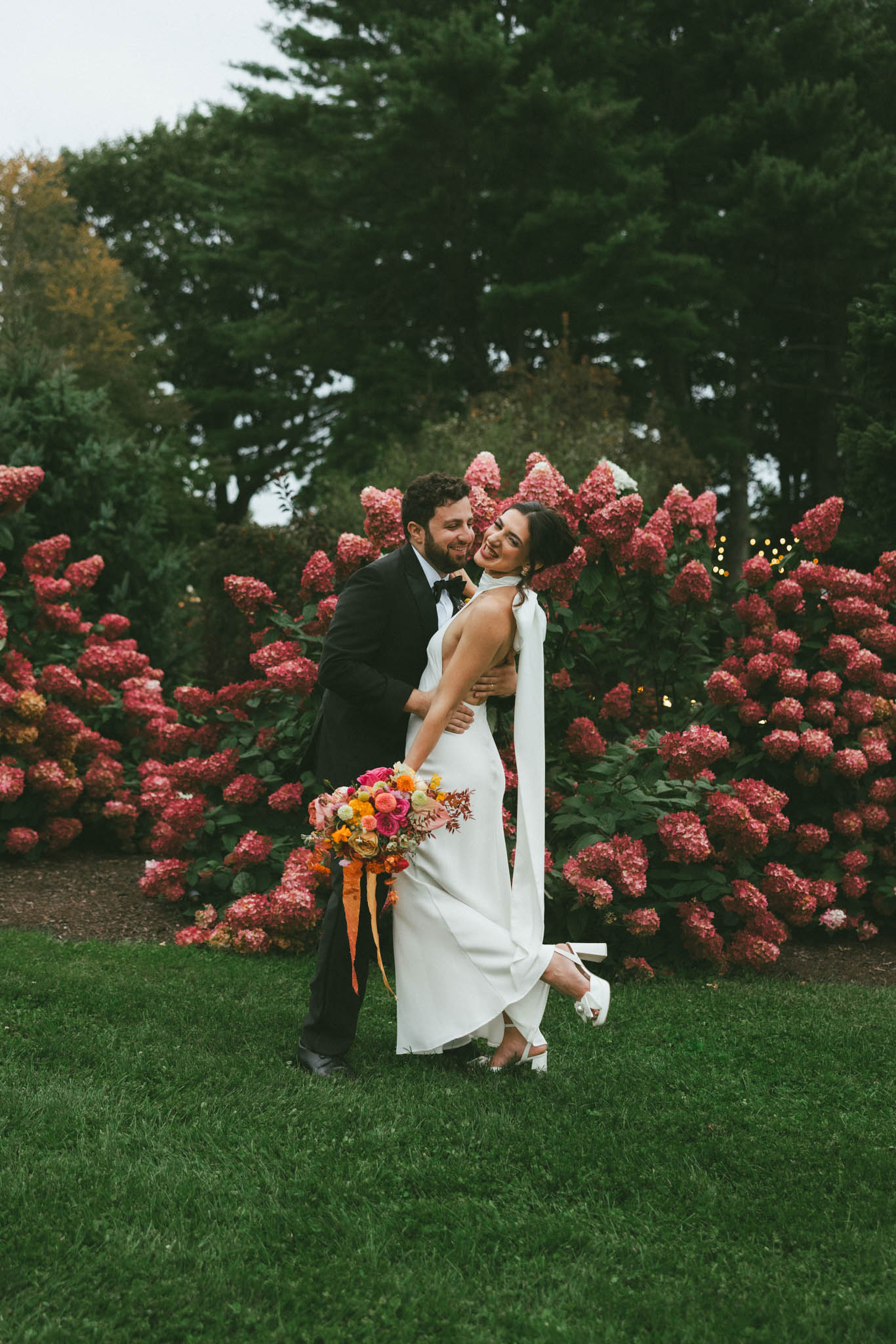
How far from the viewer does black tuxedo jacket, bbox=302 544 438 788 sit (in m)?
3.82

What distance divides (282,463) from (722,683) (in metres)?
20.2

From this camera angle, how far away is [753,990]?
5.18 m

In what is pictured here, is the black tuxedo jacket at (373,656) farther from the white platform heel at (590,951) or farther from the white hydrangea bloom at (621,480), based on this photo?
the white hydrangea bloom at (621,480)

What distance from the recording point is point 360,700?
150 inches

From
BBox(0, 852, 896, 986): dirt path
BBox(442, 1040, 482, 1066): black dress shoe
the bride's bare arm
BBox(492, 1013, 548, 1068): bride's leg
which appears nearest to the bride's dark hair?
the bride's bare arm

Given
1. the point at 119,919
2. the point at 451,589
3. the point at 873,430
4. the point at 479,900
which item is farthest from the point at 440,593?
the point at 873,430

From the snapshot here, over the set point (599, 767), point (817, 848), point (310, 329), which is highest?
point (310, 329)

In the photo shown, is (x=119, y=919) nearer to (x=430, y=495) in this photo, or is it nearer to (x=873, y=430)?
(x=430, y=495)

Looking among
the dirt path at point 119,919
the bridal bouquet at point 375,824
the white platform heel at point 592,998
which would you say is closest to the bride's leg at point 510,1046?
the white platform heel at point 592,998

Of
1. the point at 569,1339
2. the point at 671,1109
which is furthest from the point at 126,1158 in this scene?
the point at 671,1109

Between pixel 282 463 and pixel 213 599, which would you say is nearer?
pixel 213 599

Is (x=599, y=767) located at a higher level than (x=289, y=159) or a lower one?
lower

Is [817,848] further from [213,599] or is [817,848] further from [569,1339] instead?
[213,599]

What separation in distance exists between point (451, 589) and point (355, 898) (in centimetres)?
113
